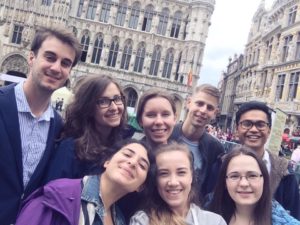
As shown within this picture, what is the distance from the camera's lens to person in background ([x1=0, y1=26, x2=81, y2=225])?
3029 millimetres

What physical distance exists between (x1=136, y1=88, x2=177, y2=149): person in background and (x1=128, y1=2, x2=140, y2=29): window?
30772 mm

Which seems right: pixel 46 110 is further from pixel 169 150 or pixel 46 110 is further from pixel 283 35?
pixel 283 35

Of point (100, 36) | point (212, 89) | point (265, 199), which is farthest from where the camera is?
point (100, 36)

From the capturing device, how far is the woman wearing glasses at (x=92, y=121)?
10.6ft

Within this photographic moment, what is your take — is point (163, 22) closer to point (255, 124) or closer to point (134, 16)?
point (134, 16)

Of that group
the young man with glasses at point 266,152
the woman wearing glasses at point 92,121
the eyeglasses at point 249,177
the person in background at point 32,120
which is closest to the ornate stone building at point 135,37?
the young man with glasses at point 266,152

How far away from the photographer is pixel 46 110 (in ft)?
11.2

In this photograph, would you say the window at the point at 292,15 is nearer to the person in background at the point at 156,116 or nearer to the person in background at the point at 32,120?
the person in background at the point at 156,116

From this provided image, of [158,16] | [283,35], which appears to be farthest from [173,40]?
[283,35]

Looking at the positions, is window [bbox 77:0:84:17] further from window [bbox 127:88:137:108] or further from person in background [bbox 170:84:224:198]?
person in background [bbox 170:84:224:198]

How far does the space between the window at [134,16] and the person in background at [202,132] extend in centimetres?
3019

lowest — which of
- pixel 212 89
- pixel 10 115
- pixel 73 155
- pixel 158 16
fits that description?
pixel 73 155

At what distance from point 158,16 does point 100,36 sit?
5671 mm

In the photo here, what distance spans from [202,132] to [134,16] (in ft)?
101
